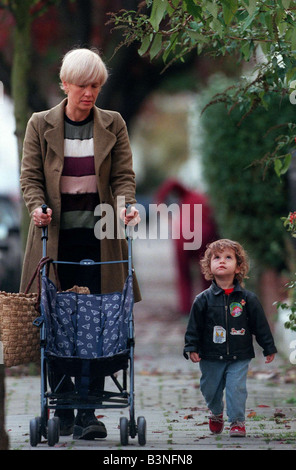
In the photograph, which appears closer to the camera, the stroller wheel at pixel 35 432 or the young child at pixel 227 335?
the stroller wheel at pixel 35 432

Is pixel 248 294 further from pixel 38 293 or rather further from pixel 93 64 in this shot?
pixel 93 64

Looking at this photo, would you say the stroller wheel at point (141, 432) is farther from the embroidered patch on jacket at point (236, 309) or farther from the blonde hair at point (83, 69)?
the blonde hair at point (83, 69)

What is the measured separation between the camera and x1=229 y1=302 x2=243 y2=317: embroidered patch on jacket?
5.71 meters

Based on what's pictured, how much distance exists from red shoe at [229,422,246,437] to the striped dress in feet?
4.09

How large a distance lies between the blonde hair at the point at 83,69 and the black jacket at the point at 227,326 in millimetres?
1379

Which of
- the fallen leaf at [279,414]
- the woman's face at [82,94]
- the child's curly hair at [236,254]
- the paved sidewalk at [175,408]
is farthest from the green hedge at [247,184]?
the woman's face at [82,94]

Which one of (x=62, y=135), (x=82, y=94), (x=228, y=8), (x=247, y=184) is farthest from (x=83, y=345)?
(x=247, y=184)

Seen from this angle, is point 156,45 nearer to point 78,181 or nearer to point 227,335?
point 78,181

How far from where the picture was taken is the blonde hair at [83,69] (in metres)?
5.51

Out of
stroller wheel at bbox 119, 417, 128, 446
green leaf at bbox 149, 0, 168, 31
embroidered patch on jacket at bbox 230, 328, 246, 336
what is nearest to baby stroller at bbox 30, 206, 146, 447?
stroller wheel at bbox 119, 417, 128, 446

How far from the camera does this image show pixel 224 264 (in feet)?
18.9

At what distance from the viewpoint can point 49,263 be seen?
5.60 meters

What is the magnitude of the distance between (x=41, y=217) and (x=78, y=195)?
14.6 inches

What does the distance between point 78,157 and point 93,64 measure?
0.56 meters
